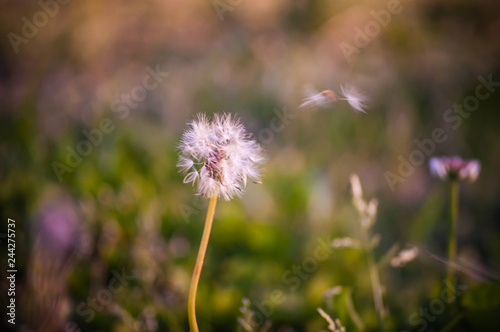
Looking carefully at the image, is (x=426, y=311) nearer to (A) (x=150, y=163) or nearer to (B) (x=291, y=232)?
(B) (x=291, y=232)

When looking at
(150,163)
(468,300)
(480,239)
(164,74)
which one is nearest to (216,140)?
(468,300)

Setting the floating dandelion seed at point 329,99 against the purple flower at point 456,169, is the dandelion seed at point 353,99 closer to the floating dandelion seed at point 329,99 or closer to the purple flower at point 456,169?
the floating dandelion seed at point 329,99

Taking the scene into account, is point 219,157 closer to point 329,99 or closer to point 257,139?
point 329,99

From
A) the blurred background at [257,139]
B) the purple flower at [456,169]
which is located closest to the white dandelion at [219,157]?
the blurred background at [257,139]

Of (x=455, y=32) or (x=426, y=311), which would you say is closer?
(x=426, y=311)

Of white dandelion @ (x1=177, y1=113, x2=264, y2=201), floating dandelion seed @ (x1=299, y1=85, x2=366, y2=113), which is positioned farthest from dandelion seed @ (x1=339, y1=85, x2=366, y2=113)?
white dandelion @ (x1=177, y1=113, x2=264, y2=201)

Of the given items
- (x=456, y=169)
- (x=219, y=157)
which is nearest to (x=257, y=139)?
(x=456, y=169)
